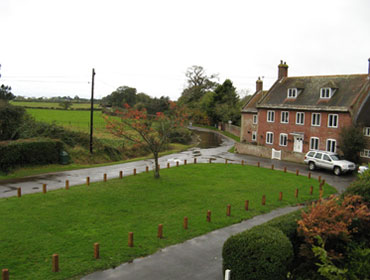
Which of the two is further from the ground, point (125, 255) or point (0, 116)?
point (0, 116)

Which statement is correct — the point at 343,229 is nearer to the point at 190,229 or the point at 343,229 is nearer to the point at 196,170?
the point at 190,229

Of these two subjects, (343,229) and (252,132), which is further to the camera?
(252,132)

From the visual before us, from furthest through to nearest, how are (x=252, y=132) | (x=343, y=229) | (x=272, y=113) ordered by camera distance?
(x=252, y=132) < (x=272, y=113) < (x=343, y=229)

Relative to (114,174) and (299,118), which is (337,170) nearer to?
(299,118)

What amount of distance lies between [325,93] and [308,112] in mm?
2670

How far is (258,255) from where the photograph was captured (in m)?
8.81

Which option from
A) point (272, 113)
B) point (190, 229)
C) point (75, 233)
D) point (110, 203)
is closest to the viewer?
point (75, 233)

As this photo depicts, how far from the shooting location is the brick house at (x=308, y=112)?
112 feet

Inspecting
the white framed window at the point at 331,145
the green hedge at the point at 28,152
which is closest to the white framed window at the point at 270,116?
the white framed window at the point at 331,145

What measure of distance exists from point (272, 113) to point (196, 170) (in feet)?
57.4

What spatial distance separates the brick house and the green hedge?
2200cm

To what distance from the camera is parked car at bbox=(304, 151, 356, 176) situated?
28844 millimetres

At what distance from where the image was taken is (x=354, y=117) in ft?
110

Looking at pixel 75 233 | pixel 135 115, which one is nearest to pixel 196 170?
pixel 135 115
